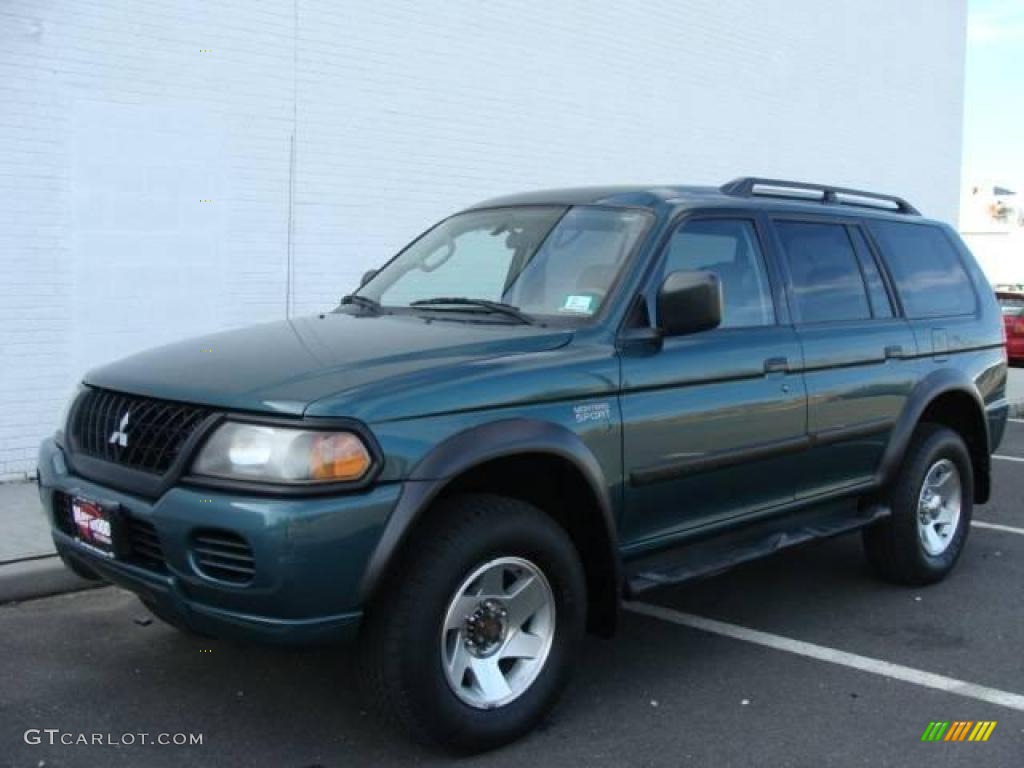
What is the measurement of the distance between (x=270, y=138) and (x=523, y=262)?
4.87 meters

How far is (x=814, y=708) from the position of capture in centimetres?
420

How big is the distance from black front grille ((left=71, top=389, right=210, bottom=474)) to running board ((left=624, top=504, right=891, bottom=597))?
67.9 inches

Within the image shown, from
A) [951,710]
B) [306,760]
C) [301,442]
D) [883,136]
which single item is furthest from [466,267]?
[883,136]

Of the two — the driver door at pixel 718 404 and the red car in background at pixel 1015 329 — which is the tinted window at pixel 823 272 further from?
the red car in background at pixel 1015 329

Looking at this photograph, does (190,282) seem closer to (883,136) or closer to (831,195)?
(831,195)

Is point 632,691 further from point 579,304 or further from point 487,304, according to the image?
point 487,304

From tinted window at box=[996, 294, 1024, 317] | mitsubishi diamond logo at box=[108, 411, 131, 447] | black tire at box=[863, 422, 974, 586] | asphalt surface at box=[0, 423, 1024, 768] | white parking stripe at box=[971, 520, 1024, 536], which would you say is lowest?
asphalt surface at box=[0, 423, 1024, 768]

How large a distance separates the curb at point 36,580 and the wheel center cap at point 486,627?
2671 millimetres

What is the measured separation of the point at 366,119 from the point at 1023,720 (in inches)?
282

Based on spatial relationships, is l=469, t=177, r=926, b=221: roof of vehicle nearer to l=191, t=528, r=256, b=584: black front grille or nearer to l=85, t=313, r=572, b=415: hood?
l=85, t=313, r=572, b=415: hood

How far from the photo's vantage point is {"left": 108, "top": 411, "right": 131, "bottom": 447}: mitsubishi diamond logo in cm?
371

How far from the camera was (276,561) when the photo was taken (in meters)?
3.21

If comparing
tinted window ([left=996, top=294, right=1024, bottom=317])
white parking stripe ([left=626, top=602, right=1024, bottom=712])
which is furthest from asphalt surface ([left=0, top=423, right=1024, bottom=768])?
tinted window ([left=996, top=294, right=1024, bottom=317])

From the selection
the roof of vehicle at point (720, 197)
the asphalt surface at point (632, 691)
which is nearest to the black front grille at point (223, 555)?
the asphalt surface at point (632, 691)
